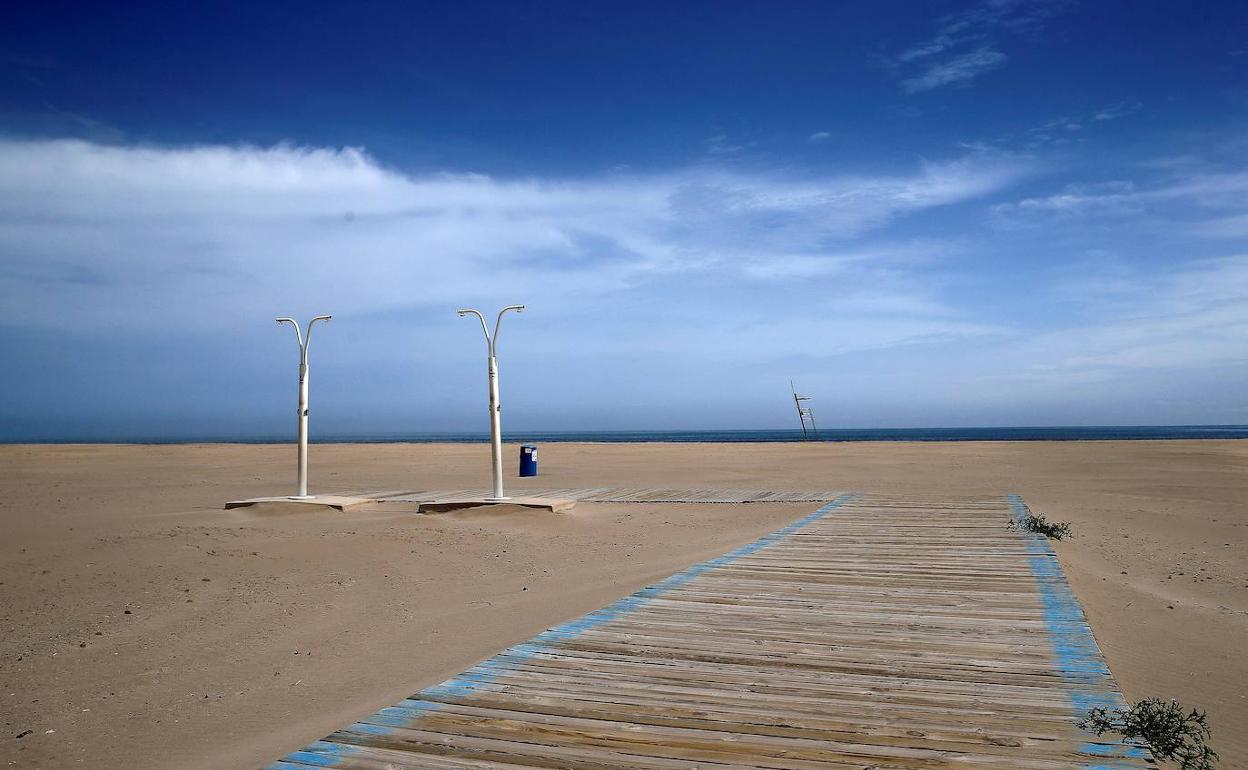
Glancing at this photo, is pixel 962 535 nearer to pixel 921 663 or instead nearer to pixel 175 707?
pixel 921 663

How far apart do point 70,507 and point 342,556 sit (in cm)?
861

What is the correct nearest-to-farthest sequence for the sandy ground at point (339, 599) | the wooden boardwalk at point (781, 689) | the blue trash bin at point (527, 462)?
the wooden boardwalk at point (781, 689), the sandy ground at point (339, 599), the blue trash bin at point (527, 462)

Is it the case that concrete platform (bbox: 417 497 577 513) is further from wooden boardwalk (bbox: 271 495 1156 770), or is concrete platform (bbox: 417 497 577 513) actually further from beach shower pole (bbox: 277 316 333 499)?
wooden boardwalk (bbox: 271 495 1156 770)

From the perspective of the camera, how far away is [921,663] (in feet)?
14.1

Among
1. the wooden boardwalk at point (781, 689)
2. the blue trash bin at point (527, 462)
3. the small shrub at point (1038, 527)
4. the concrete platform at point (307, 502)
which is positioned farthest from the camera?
the blue trash bin at point (527, 462)

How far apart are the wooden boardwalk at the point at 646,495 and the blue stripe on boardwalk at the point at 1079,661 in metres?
8.33

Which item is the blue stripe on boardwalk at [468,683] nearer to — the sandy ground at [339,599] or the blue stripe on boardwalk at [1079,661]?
the sandy ground at [339,599]

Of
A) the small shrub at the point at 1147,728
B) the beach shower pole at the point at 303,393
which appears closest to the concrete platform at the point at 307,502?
the beach shower pole at the point at 303,393

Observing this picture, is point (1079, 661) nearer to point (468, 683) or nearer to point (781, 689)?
point (781, 689)

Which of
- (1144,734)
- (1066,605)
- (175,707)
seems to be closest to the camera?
(1144,734)

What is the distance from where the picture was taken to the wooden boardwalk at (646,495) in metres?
14.9

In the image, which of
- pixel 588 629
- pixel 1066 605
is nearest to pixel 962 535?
pixel 1066 605

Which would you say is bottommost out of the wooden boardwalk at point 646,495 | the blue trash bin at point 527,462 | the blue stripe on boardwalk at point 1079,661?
the wooden boardwalk at point 646,495

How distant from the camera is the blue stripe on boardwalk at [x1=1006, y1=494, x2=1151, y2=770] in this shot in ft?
10.4
